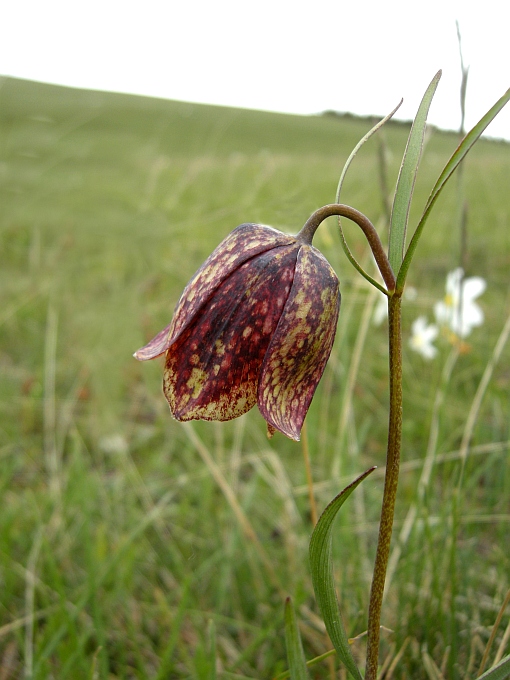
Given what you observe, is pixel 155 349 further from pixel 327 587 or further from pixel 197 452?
pixel 197 452

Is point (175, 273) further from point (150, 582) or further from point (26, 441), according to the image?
point (150, 582)

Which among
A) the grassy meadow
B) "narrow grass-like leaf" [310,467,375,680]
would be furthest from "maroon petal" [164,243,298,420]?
the grassy meadow

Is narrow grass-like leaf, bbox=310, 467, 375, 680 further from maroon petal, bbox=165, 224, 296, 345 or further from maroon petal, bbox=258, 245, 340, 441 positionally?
maroon petal, bbox=165, 224, 296, 345

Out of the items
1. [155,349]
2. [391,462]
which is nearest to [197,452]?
[155,349]

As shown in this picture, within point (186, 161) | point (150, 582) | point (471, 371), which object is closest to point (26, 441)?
point (150, 582)

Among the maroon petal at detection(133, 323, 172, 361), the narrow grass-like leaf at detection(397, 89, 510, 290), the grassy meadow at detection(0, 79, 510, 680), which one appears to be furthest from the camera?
the grassy meadow at detection(0, 79, 510, 680)
